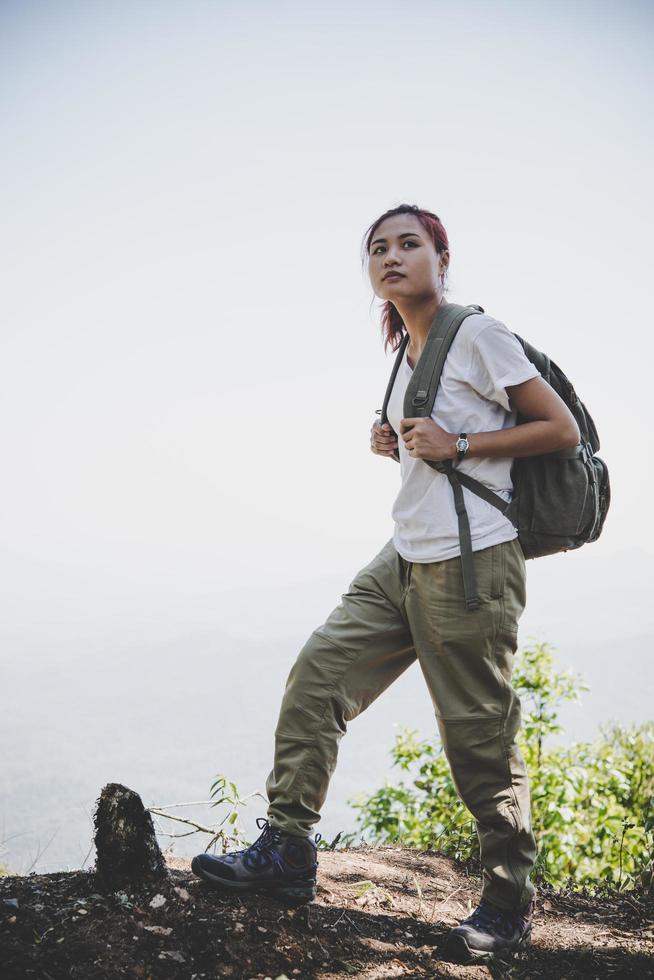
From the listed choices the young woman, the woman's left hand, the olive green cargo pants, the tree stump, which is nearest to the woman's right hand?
the young woman

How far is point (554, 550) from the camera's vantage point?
2.35 meters

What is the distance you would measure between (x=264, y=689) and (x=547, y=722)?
18474 mm

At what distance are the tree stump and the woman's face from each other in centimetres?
213

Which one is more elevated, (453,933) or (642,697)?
(642,697)

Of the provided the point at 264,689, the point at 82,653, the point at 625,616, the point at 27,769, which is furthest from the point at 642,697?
the point at 82,653

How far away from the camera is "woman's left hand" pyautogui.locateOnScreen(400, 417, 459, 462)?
2230 mm

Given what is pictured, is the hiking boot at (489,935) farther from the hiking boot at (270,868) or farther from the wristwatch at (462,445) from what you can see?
the wristwatch at (462,445)

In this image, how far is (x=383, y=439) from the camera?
275 cm

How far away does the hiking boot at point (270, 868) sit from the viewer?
229cm

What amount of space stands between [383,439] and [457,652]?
944 mm

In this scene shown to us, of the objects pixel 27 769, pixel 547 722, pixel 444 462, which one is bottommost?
pixel 27 769

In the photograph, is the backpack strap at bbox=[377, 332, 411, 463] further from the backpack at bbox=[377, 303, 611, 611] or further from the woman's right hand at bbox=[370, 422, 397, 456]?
the backpack at bbox=[377, 303, 611, 611]

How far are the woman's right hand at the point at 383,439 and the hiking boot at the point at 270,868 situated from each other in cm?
152

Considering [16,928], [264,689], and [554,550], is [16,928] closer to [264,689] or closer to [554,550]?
[554,550]
